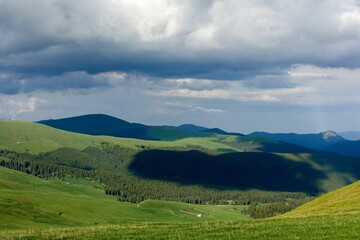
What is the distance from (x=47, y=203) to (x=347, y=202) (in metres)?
139

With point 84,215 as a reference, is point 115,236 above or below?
above

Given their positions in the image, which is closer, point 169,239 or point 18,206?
point 169,239

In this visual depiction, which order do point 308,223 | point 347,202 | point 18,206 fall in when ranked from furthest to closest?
1. point 18,206
2. point 347,202
3. point 308,223

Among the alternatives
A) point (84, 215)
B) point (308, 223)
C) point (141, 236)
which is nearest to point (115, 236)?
point (141, 236)

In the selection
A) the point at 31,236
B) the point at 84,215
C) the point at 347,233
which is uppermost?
the point at 347,233

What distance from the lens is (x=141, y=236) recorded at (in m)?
39.2

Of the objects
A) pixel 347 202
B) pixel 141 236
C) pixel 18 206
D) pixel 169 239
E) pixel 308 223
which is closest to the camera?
pixel 169 239

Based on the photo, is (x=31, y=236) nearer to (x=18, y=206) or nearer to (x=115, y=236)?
(x=115, y=236)

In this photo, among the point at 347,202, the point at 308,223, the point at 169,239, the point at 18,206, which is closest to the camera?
the point at 169,239

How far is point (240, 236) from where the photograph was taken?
3756cm

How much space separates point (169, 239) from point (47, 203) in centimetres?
16079

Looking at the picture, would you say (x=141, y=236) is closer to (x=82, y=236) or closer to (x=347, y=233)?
(x=82, y=236)

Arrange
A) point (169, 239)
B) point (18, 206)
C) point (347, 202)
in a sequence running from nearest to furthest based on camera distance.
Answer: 1. point (169, 239)
2. point (347, 202)
3. point (18, 206)

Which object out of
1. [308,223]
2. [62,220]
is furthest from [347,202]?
[62,220]
